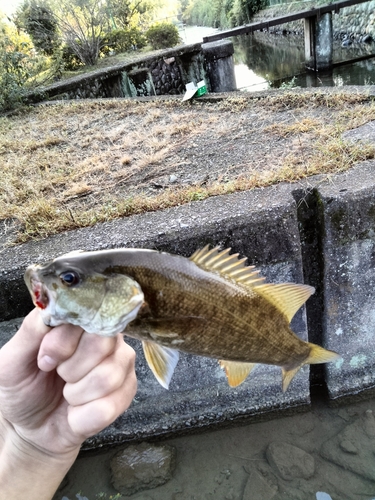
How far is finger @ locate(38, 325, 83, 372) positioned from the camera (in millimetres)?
1496

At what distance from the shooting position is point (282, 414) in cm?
329

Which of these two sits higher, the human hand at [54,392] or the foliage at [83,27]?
the foliage at [83,27]

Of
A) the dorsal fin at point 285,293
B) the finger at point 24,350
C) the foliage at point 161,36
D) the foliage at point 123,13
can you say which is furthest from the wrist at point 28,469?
the foliage at point 123,13

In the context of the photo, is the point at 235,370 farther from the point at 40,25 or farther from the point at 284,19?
the point at 40,25

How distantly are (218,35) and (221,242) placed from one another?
12506mm

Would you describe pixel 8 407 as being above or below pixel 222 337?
below

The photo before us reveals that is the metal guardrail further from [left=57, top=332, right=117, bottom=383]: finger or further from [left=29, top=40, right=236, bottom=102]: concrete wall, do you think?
[left=57, top=332, right=117, bottom=383]: finger

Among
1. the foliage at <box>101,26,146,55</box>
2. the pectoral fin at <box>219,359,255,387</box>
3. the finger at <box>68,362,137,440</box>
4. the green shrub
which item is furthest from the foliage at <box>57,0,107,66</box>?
the finger at <box>68,362,137,440</box>

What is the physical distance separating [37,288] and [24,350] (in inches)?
17.9

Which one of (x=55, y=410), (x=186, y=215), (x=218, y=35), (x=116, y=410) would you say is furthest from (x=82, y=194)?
(x=218, y=35)

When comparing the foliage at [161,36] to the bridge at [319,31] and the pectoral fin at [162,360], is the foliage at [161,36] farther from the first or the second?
the pectoral fin at [162,360]

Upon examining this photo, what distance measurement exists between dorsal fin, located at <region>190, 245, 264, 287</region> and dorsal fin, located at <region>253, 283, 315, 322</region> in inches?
2.8

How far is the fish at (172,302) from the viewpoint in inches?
55.3

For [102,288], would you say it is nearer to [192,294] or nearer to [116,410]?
[192,294]
